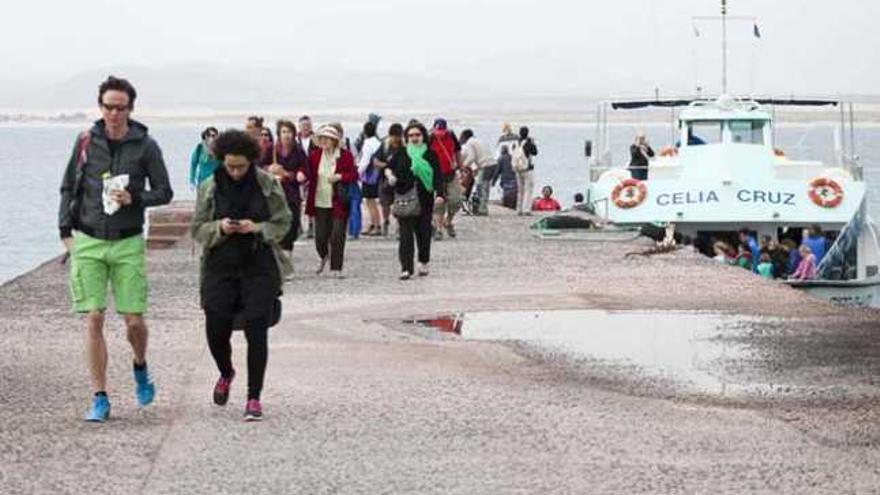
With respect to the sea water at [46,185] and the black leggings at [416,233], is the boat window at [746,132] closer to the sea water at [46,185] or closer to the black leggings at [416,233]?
the sea water at [46,185]

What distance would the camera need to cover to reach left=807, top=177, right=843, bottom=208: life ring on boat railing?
32.7 m

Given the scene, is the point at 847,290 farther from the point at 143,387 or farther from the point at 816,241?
the point at 143,387

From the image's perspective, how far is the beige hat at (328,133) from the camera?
22.8 meters

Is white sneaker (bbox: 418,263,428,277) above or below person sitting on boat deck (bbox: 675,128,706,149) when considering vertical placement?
below

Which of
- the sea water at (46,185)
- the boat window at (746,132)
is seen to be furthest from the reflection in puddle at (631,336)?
the sea water at (46,185)

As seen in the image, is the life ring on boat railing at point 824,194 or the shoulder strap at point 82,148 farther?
the life ring on boat railing at point 824,194

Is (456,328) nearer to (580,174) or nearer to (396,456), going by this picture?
(396,456)

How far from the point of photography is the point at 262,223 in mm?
12750

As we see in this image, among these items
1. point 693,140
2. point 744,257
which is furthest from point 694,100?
point 744,257

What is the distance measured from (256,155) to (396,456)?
2.11 m

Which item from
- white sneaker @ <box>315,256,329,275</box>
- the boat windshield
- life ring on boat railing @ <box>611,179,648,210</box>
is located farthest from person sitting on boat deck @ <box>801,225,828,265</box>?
white sneaker @ <box>315,256,329,275</box>

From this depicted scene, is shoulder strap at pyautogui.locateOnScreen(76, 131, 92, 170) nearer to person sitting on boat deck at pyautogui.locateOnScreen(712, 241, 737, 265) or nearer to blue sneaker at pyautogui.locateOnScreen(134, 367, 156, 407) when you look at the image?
blue sneaker at pyautogui.locateOnScreen(134, 367, 156, 407)

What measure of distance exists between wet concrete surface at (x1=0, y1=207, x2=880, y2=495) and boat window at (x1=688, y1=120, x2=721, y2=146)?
15.2 m

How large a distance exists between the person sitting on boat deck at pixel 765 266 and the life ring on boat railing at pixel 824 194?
298 centimetres
